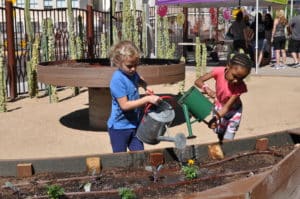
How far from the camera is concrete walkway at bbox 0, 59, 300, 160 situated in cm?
604

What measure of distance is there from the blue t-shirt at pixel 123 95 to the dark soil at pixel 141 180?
544 mm

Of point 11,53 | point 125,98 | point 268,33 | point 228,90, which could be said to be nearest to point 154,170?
point 125,98

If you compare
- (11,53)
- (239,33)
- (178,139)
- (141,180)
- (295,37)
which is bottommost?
(141,180)

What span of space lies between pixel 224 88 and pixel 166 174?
1159 millimetres

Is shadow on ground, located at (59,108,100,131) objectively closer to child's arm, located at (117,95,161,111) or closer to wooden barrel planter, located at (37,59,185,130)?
wooden barrel planter, located at (37,59,185,130)

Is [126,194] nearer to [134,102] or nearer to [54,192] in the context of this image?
[54,192]

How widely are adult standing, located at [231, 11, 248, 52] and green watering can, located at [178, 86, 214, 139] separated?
1048 cm

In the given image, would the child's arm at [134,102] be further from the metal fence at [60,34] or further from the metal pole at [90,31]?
the metal pole at [90,31]

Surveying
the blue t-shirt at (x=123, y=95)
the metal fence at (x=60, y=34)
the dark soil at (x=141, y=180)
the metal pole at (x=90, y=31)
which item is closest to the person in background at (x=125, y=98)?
the blue t-shirt at (x=123, y=95)

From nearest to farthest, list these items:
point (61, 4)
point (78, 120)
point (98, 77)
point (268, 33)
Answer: point (98, 77) → point (78, 120) → point (268, 33) → point (61, 4)

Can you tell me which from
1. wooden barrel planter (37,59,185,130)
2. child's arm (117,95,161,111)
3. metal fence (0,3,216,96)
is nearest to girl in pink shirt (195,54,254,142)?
child's arm (117,95,161,111)

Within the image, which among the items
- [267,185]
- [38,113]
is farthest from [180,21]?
[267,185]

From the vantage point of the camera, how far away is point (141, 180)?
10.6 ft

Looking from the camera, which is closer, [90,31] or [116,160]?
[116,160]
